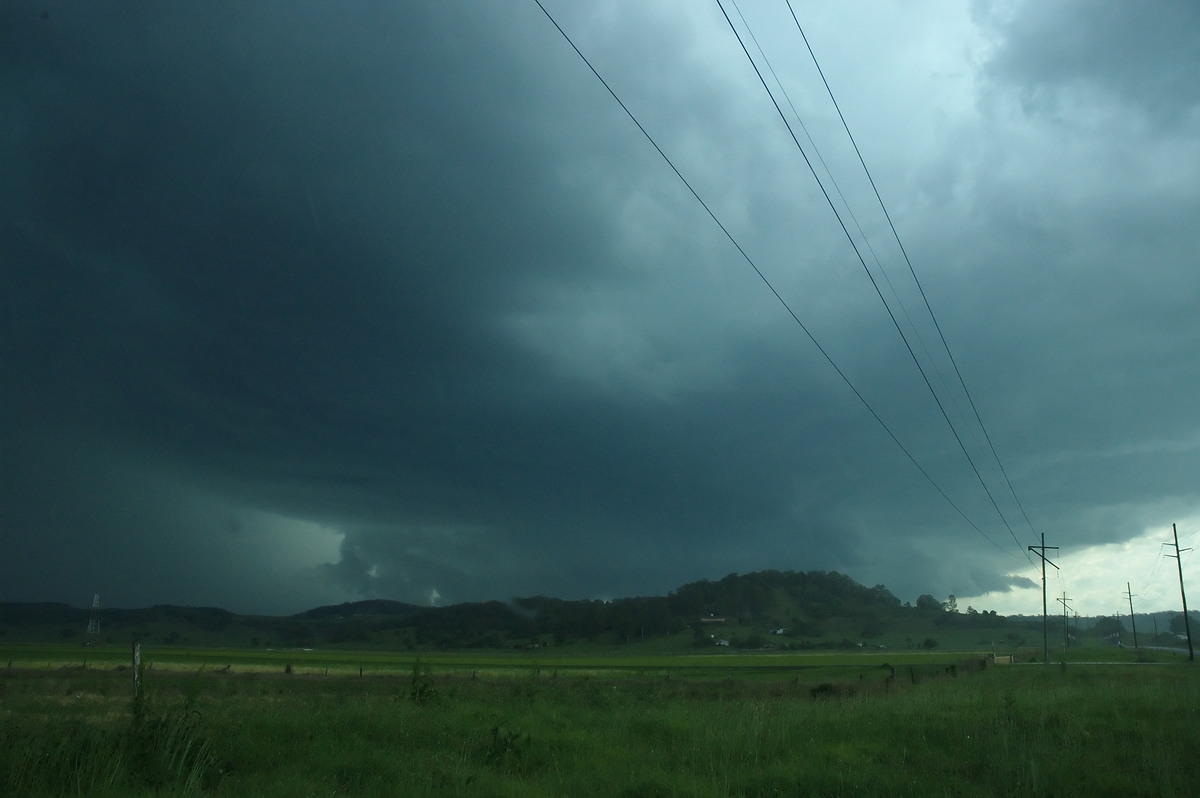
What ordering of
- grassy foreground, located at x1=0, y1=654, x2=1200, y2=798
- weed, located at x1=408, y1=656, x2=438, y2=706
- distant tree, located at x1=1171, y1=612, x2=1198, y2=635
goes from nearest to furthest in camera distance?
grassy foreground, located at x1=0, y1=654, x2=1200, y2=798
weed, located at x1=408, y1=656, x2=438, y2=706
distant tree, located at x1=1171, y1=612, x2=1198, y2=635

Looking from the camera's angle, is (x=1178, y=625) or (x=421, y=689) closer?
(x=421, y=689)

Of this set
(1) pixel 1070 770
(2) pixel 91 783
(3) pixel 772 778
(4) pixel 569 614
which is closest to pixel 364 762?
(2) pixel 91 783

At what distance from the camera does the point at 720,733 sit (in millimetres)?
16203

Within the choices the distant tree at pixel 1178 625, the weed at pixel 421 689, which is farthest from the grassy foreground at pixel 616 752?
the distant tree at pixel 1178 625

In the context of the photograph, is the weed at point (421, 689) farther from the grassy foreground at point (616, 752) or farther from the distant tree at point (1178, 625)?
the distant tree at point (1178, 625)

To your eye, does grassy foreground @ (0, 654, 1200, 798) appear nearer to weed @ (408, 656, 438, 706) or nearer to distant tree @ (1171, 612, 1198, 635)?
weed @ (408, 656, 438, 706)

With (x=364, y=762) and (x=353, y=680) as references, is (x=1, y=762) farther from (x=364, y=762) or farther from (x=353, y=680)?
(x=353, y=680)

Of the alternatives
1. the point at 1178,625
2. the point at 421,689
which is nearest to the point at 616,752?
the point at 421,689

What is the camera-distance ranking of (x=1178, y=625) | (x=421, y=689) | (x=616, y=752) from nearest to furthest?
1. (x=616, y=752)
2. (x=421, y=689)
3. (x=1178, y=625)

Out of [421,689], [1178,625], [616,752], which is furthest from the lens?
[1178,625]

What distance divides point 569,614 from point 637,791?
190297mm

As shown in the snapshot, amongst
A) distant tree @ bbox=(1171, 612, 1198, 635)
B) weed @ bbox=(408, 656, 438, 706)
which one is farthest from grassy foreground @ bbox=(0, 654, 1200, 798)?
distant tree @ bbox=(1171, 612, 1198, 635)

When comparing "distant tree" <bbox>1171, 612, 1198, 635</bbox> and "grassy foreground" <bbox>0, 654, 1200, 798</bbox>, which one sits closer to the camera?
"grassy foreground" <bbox>0, 654, 1200, 798</bbox>

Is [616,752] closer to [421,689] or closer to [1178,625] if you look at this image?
[421,689]
